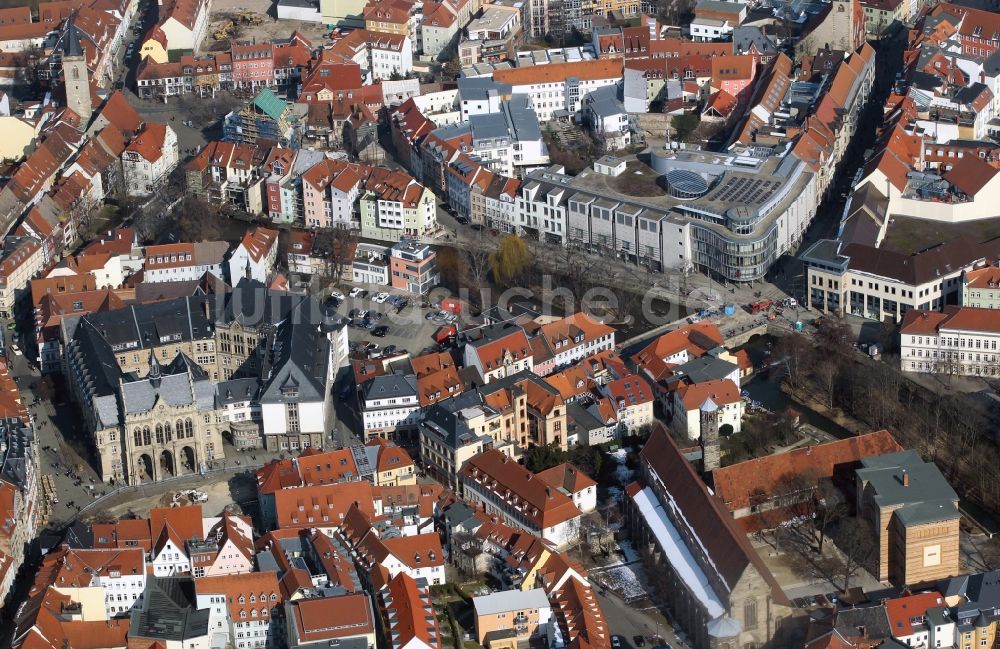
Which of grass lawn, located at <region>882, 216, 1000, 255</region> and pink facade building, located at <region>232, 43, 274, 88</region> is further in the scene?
pink facade building, located at <region>232, 43, 274, 88</region>

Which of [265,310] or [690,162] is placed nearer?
[265,310]

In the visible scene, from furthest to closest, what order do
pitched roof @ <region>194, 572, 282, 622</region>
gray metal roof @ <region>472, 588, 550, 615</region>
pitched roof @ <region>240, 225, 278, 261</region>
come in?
pitched roof @ <region>240, 225, 278, 261</region>
pitched roof @ <region>194, 572, 282, 622</region>
gray metal roof @ <region>472, 588, 550, 615</region>

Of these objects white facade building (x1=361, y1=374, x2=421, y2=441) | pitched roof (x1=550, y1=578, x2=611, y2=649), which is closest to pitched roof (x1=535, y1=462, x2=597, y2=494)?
pitched roof (x1=550, y1=578, x2=611, y2=649)

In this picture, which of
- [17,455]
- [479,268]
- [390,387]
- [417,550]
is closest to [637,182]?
[479,268]

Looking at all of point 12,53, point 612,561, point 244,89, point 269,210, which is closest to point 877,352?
point 612,561

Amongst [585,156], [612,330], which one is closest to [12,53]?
[585,156]

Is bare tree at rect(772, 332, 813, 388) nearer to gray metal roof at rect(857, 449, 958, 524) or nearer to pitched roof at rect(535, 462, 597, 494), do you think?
gray metal roof at rect(857, 449, 958, 524)

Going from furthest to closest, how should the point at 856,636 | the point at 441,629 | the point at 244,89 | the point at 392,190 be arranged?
the point at 244,89
the point at 392,190
the point at 441,629
the point at 856,636

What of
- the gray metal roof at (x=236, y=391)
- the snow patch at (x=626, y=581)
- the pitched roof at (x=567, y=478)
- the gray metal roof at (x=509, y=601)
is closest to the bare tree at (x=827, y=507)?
the snow patch at (x=626, y=581)

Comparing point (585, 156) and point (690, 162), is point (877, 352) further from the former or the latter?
point (585, 156)

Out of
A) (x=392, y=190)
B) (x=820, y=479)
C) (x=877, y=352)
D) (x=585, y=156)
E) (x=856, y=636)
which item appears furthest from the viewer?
(x=585, y=156)
